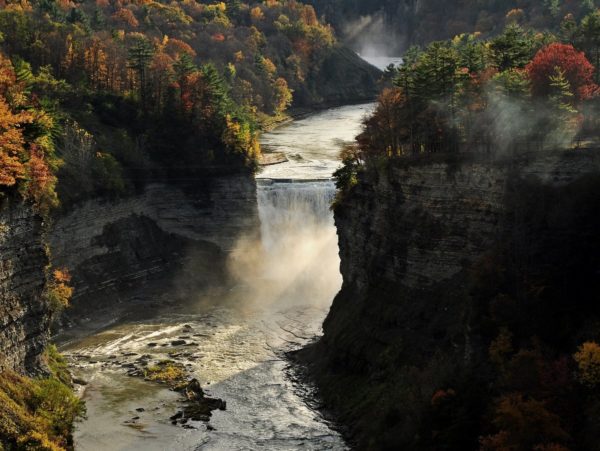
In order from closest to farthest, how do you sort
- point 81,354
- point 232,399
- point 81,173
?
1. point 232,399
2. point 81,354
3. point 81,173

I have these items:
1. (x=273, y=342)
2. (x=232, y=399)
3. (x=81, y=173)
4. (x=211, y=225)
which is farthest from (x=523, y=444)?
(x=211, y=225)

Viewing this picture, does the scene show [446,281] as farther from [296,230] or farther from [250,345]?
[296,230]

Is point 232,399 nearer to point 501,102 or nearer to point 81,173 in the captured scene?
point 501,102

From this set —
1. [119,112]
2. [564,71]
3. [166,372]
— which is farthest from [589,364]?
[119,112]

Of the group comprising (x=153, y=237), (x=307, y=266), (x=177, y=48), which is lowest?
(x=307, y=266)

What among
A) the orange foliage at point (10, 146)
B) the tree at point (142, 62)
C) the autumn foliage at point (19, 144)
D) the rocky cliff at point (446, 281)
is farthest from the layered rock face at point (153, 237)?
the rocky cliff at point (446, 281)

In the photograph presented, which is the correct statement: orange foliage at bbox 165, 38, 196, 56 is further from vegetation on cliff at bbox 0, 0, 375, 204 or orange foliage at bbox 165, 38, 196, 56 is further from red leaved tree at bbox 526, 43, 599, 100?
red leaved tree at bbox 526, 43, 599, 100
